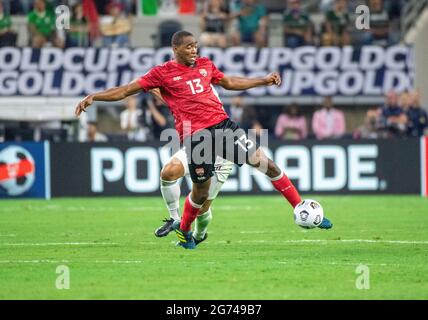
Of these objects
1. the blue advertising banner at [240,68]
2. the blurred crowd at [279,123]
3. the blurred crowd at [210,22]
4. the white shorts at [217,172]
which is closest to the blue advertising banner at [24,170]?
the blurred crowd at [279,123]

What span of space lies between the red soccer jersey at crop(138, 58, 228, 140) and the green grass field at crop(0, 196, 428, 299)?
153 cm

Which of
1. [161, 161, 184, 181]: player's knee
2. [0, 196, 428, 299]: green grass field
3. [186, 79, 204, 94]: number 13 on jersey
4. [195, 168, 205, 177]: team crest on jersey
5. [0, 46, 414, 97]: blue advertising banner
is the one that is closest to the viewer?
[0, 196, 428, 299]: green grass field

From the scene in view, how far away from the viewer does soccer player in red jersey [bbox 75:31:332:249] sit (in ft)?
42.4

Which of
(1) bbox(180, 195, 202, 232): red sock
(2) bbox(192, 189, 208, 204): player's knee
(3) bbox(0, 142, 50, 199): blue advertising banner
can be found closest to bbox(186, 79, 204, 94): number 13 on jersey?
(2) bbox(192, 189, 208, 204): player's knee

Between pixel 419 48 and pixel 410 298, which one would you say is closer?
pixel 410 298

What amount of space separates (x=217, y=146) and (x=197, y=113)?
457 millimetres

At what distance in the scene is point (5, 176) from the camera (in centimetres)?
2361

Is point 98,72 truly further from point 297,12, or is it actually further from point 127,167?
point 297,12

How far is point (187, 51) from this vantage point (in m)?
12.9

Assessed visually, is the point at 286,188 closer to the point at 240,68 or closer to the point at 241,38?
the point at 240,68

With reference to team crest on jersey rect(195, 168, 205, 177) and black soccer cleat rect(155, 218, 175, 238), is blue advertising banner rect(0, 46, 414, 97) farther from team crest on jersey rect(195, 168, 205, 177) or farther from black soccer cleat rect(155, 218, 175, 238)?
team crest on jersey rect(195, 168, 205, 177)

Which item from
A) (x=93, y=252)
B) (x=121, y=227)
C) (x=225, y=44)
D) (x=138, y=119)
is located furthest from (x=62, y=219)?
(x=225, y=44)

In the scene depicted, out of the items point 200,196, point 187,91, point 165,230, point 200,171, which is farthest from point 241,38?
point 200,171
